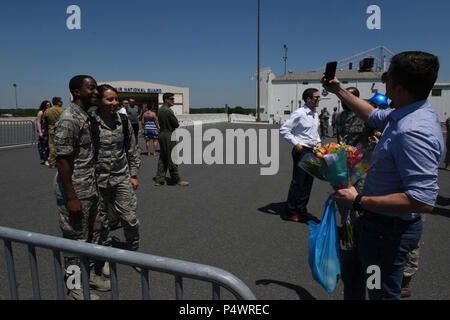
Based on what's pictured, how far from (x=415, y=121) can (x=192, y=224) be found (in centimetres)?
373

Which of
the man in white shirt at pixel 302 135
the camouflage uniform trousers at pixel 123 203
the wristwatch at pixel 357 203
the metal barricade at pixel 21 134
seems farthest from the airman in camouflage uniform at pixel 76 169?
the metal barricade at pixel 21 134

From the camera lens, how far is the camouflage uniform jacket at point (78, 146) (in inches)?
102

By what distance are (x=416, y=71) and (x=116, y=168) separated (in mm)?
2682

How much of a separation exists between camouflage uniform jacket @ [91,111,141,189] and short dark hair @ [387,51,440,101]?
250cm

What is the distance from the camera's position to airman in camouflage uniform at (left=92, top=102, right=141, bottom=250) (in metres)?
3.00

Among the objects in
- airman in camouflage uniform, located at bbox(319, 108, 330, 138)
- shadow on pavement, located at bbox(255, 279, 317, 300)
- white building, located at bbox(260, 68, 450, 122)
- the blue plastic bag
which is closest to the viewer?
the blue plastic bag

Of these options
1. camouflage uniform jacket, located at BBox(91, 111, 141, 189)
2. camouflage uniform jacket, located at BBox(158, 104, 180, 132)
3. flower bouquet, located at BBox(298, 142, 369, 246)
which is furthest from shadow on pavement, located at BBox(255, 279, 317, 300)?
camouflage uniform jacket, located at BBox(158, 104, 180, 132)

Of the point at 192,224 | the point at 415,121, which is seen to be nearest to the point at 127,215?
the point at 192,224

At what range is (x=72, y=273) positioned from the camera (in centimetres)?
265

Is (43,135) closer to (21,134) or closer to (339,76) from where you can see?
(21,134)

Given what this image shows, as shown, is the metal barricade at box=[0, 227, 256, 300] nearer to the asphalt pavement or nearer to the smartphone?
the asphalt pavement

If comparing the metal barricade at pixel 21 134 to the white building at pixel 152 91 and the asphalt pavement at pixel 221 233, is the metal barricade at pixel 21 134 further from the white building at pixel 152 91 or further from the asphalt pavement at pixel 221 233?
the white building at pixel 152 91

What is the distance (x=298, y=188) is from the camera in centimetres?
476

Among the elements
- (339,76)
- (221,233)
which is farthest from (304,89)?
(221,233)
